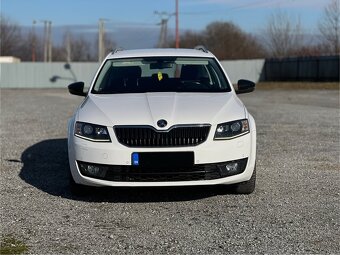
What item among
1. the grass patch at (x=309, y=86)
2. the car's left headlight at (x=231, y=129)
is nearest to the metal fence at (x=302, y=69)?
the grass patch at (x=309, y=86)

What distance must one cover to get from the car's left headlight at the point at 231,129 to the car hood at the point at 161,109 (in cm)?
5

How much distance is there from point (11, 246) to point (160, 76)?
10.4 ft

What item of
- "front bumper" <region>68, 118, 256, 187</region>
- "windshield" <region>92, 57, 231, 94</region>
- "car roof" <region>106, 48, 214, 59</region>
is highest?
"car roof" <region>106, 48, 214, 59</region>

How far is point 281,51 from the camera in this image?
2441 inches

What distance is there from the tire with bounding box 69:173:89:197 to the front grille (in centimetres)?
80

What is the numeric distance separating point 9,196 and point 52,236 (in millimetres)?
1639

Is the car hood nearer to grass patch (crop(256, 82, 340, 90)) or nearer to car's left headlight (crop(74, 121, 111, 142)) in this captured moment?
car's left headlight (crop(74, 121, 111, 142))

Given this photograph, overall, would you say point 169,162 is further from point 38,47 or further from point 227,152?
point 38,47

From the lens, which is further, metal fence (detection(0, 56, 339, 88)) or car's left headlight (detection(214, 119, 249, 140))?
metal fence (detection(0, 56, 339, 88))

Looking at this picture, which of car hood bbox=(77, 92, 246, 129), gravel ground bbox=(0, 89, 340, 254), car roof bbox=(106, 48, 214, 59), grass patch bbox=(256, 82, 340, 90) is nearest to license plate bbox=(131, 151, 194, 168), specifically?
car hood bbox=(77, 92, 246, 129)

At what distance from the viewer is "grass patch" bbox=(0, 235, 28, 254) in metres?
4.29

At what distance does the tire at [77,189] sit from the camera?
5917 millimetres

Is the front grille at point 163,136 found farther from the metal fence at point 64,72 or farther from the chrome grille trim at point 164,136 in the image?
the metal fence at point 64,72

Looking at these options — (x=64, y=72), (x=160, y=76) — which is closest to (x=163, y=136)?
(x=160, y=76)
